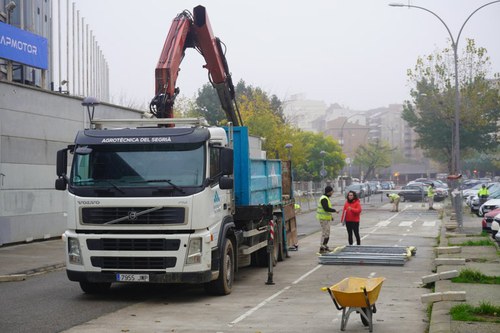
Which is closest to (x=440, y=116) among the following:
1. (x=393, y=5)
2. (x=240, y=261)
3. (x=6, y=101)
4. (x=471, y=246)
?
(x=393, y=5)

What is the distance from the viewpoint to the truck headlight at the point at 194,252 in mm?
12570

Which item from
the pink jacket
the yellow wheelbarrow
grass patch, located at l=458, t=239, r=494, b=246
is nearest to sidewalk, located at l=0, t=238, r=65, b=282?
the pink jacket

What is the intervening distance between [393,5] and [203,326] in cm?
2148

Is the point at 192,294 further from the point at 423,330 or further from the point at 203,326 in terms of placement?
the point at 423,330

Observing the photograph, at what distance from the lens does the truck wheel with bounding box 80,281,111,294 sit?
537 inches

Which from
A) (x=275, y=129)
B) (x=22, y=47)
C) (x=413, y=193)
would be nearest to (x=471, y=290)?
(x=22, y=47)

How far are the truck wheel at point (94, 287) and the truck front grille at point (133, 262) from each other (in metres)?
1.02

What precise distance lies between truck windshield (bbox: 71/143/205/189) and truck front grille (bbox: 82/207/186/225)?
0.40 m

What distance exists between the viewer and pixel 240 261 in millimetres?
15844

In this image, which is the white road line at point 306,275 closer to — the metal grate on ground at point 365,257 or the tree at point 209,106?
the metal grate on ground at point 365,257

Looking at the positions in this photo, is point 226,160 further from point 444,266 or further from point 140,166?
point 444,266

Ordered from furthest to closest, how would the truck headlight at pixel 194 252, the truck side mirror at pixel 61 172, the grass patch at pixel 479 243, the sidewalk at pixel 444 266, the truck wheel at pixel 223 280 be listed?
the grass patch at pixel 479 243 → the truck wheel at pixel 223 280 → the truck side mirror at pixel 61 172 → the truck headlight at pixel 194 252 → the sidewalk at pixel 444 266

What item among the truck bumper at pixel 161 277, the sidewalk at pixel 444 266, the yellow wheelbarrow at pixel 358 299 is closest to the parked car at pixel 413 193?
the sidewalk at pixel 444 266

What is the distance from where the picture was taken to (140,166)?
1285 centimetres
